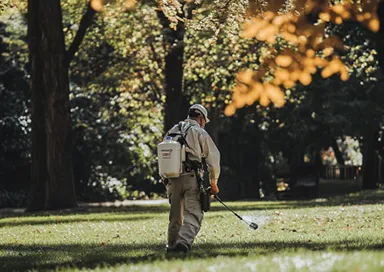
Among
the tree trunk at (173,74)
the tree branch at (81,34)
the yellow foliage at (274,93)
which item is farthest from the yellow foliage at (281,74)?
the tree trunk at (173,74)

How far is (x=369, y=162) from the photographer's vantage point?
41719mm

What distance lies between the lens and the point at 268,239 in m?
15.5

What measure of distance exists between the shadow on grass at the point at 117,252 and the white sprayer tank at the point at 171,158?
0.99 metres

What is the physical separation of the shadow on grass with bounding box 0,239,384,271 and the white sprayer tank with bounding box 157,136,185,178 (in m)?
0.99

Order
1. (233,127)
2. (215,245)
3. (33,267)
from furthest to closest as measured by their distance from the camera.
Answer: (233,127) < (215,245) < (33,267)

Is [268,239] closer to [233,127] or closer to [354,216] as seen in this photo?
[354,216]

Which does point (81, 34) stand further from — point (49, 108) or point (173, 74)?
point (173, 74)

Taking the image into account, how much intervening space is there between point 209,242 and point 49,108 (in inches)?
539

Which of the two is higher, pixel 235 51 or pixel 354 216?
pixel 235 51

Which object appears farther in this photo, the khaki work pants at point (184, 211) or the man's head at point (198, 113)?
the man's head at point (198, 113)

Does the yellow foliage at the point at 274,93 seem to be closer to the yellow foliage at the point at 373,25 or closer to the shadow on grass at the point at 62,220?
the yellow foliage at the point at 373,25

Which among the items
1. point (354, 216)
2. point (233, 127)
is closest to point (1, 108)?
point (233, 127)

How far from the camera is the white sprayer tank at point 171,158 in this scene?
501 inches

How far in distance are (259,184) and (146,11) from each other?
1549 cm
